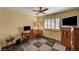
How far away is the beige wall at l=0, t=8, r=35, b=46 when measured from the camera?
1.34 meters

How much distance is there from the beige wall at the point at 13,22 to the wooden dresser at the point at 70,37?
626mm

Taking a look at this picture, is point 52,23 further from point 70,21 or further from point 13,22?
point 13,22

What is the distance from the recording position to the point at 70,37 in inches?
55.0

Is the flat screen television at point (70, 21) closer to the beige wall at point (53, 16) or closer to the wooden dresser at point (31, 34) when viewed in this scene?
the beige wall at point (53, 16)

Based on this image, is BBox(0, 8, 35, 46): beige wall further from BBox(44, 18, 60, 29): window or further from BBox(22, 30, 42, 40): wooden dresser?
BBox(44, 18, 60, 29): window

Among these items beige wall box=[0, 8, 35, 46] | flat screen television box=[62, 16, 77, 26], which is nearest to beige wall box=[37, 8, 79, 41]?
flat screen television box=[62, 16, 77, 26]

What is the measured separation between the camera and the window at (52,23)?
1.49 m

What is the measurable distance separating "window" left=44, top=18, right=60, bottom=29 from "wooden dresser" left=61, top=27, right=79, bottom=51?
127 mm

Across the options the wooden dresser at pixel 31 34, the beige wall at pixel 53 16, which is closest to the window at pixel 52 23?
the beige wall at pixel 53 16

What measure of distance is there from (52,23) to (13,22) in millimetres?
714

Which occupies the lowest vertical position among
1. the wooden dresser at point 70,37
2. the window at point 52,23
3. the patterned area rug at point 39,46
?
the patterned area rug at point 39,46

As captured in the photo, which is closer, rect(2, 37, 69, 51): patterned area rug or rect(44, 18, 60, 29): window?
rect(2, 37, 69, 51): patterned area rug

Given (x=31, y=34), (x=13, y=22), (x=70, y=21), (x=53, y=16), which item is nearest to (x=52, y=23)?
(x=53, y=16)
